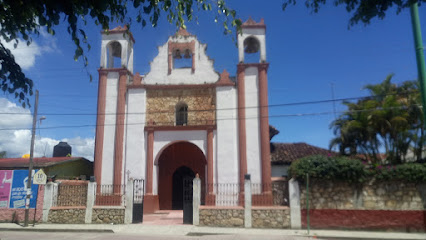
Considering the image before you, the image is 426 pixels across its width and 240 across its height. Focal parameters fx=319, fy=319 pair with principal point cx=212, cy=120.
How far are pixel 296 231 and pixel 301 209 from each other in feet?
2.90

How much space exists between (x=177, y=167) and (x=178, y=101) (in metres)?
3.89

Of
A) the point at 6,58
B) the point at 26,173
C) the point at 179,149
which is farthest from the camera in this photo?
the point at 179,149

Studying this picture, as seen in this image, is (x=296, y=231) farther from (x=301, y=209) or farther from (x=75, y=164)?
(x=75, y=164)

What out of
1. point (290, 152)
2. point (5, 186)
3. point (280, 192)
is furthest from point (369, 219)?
point (5, 186)

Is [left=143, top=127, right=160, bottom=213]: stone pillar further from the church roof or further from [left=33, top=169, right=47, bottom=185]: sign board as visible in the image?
the church roof

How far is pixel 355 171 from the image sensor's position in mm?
11961

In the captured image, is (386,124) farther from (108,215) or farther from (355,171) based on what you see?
(108,215)

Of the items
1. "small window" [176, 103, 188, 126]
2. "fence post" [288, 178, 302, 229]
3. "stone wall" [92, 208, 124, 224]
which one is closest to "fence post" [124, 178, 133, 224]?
"stone wall" [92, 208, 124, 224]

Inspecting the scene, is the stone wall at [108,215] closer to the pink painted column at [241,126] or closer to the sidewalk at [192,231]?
the sidewalk at [192,231]

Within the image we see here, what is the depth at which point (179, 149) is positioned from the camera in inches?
720

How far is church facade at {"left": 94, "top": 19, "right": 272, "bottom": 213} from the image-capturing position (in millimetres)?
15758

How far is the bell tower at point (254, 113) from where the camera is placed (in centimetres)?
1539

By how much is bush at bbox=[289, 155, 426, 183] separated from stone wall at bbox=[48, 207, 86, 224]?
29.7 feet

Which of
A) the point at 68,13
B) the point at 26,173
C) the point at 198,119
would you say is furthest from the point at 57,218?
the point at 68,13
